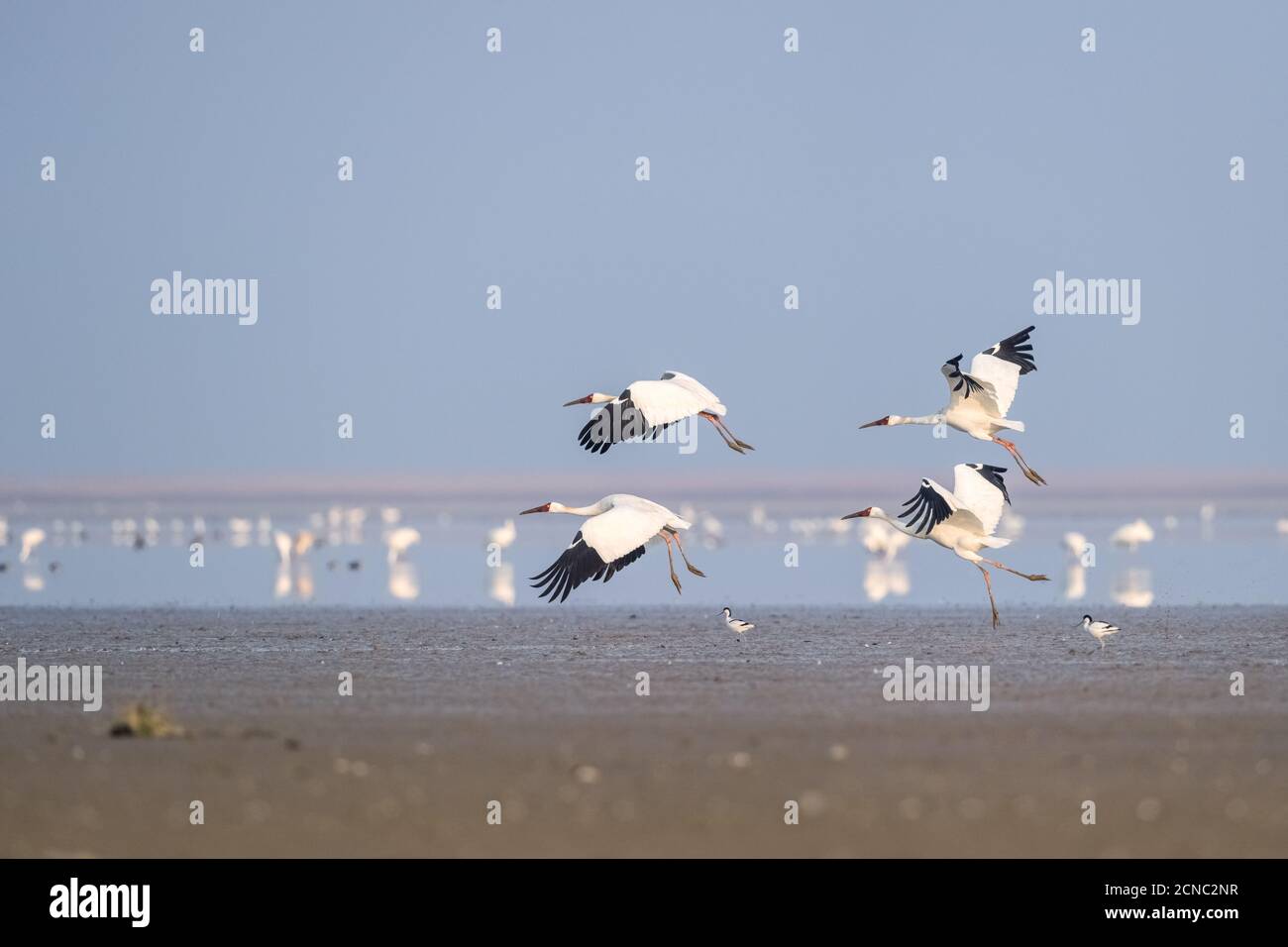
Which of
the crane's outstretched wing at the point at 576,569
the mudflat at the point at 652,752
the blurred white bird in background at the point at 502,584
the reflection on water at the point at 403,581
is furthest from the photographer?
the reflection on water at the point at 403,581

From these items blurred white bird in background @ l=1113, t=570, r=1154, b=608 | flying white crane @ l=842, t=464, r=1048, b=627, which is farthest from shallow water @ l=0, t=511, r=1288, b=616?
flying white crane @ l=842, t=464, r=1048, b=627

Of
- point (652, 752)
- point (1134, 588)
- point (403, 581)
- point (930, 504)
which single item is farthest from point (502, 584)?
point (652, 752)

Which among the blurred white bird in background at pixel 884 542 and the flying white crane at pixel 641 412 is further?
the blurred white bird in background at pixel 884 542

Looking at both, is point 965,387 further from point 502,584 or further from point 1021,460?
point 502,584

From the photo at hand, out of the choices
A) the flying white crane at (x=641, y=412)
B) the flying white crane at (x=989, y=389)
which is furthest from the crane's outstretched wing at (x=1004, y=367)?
the flying white crane at (x=641, y=412)

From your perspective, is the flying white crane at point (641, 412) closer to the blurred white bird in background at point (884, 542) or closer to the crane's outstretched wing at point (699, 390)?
the crane's outstretched wing at point (699, 390)

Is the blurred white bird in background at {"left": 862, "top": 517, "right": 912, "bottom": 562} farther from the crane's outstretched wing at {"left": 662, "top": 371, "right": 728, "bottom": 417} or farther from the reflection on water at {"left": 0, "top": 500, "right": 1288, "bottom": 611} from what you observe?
the crane's outstretched wing at {"left": 662, "top": 371, "right": 728, "bottom": 417}

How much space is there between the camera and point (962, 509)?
17.7m

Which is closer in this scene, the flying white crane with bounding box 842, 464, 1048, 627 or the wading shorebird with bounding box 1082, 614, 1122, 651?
the flying white crane with bounding box 842, 464, 1048, 627

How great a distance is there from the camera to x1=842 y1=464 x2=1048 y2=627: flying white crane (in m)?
17.2

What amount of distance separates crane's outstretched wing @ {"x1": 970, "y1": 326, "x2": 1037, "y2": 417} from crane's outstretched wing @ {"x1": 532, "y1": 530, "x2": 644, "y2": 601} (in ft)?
15.9

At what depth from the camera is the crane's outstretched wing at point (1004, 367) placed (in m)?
18.9

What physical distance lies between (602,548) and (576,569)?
17.5 inches
